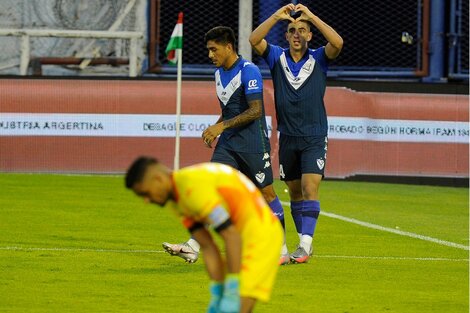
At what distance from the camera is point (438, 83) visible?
71.9ft

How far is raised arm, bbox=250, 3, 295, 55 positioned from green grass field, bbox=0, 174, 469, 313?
2108 mm

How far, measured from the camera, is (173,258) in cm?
1294

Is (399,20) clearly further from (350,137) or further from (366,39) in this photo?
(350,137)

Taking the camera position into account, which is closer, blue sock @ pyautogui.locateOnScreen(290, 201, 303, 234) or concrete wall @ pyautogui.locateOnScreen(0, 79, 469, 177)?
blue sock @ pyautogui.locateOnScreen(290, 201, 303, 234)

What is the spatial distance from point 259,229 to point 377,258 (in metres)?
6.23

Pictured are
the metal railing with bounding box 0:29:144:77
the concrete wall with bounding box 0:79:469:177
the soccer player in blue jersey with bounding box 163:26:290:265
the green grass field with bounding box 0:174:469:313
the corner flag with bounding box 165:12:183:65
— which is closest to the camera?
the green grass field with bounding box 0:174:469:313

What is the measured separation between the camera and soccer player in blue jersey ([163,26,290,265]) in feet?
40.0

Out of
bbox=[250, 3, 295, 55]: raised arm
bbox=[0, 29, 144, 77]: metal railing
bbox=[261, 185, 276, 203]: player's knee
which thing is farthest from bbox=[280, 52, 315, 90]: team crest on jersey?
bbox=[0, 29, 144, 77]: metal railing

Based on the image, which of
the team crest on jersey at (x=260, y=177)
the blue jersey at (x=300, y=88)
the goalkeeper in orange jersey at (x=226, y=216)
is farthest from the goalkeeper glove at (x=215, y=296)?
the blue jersey at (x=300, y=88)

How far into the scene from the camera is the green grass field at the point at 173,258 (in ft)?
34.1

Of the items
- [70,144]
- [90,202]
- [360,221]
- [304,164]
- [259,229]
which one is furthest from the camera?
[70,144]

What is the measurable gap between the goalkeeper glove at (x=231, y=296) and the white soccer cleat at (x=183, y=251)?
4.99m

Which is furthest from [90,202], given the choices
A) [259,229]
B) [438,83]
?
[259,229]

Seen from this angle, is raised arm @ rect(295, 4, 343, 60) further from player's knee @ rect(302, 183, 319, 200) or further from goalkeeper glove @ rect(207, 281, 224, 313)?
goalkeeper glove @ rect(207, 281, 224, 313)
